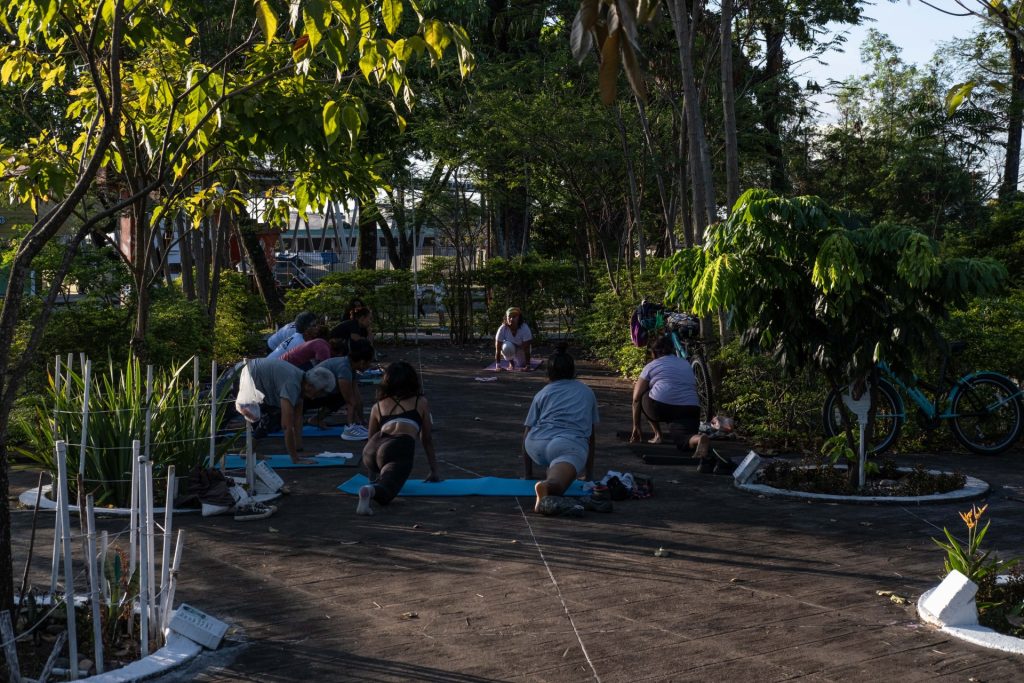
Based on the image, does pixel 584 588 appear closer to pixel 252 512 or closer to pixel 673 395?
pixel 252 512

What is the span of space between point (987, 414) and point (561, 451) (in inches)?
188

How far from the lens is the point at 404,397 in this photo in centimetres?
1002

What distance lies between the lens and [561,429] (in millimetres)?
9703

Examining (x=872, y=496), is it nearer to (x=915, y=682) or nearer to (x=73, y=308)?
(x=915, y=682)

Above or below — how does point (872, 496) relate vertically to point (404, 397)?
below

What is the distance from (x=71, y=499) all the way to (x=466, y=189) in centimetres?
1807

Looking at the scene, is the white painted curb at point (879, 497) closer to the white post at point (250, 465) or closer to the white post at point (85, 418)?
the white post at point (250, 465)

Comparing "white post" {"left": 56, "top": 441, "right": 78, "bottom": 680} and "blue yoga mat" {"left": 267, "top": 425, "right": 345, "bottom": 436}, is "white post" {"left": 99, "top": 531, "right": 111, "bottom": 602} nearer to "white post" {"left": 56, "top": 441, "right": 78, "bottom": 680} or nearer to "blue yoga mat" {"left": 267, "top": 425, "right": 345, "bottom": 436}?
"white post" {"left": 56, "top": 441, "right": 78, "bottom": 680}

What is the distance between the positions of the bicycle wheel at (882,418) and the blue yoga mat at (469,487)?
10.1ft

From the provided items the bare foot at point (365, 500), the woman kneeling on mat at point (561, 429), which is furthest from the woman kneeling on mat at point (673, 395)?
the bare foot at point (365, 500)

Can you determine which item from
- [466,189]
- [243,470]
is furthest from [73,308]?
[466,189]

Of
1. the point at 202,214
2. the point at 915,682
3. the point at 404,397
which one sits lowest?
the point at 915,682

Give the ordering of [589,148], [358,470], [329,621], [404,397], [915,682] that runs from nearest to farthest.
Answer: [915,682]
[329,621]
[404,397]
[358,470]
[589,148]

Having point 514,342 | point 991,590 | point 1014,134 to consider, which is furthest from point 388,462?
point 1014,134
